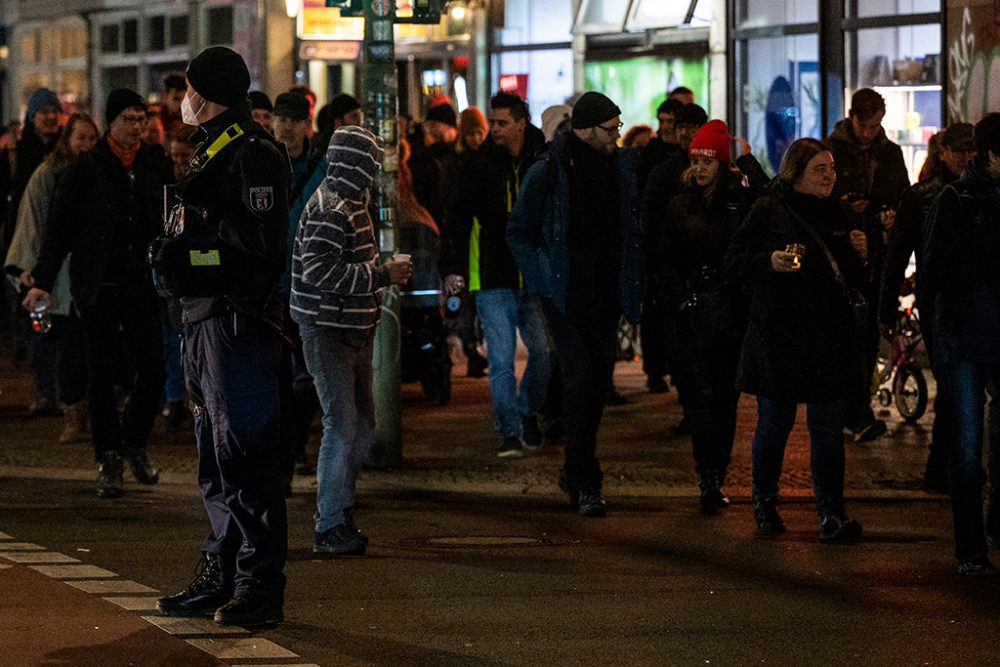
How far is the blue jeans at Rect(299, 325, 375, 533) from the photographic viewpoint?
950cm

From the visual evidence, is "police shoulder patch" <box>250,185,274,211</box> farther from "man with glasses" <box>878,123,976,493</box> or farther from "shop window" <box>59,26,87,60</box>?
"shop window" <box>59,26,87,60</box>

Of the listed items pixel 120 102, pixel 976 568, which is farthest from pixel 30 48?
pixel 976 568

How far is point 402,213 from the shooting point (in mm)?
15891

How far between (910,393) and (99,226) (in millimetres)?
5588

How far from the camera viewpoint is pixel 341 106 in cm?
1273

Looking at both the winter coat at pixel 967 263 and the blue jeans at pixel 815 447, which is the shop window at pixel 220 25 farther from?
the winter coat at pixel 967 263

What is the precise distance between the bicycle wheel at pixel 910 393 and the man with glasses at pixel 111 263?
16.9ft

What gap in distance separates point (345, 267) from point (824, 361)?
2192 millimetres

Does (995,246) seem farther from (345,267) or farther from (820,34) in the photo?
(820,34)

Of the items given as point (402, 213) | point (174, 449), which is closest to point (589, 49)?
point (402, 213)

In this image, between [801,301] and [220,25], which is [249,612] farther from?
[220,25]

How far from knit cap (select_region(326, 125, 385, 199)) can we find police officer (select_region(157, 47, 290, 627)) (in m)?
1.39

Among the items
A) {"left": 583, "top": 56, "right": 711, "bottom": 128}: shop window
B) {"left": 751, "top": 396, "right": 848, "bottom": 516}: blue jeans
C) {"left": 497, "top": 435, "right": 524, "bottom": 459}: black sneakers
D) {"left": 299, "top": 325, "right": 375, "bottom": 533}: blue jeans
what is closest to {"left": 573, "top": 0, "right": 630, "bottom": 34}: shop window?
{"left": 583, "top": 56, "right": 711, "bottom": 128}: shop window

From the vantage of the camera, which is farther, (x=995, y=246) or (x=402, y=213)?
(x=402, y=213)
